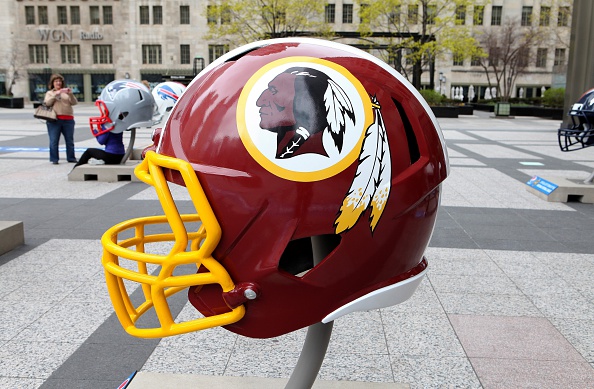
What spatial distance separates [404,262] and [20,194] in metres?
7.95

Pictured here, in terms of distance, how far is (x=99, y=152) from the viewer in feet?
32.8

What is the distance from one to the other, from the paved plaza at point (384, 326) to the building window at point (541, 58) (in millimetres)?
50939

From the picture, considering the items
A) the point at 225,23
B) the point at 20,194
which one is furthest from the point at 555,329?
the point at 225,23

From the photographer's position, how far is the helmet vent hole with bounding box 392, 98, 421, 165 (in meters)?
1.78

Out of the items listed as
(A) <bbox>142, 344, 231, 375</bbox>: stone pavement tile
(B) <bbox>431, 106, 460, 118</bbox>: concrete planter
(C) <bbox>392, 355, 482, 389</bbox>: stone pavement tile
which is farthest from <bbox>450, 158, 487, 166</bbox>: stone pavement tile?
(B) <bbox>431, 106, 460, 118</bbox>: concrete planter

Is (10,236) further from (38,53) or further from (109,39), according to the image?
(38,53)

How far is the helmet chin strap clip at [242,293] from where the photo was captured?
5.63 feet

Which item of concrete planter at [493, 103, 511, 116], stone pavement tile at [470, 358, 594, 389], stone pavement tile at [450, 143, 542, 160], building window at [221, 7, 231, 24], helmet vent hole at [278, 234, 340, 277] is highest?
building window at [221, 7, 231, 24]

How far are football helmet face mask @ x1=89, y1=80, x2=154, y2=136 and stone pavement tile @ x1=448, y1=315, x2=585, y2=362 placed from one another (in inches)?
271

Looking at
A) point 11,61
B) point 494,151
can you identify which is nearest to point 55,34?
point 11,61

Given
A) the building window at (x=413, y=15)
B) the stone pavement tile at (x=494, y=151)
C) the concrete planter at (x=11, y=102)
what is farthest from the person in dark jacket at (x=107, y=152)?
the concrete planter at (x=11, y=102)

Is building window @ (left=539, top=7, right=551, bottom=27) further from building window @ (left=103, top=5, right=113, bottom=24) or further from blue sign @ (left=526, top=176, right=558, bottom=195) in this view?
blue sign @ (left=526, top=176, right=558, bottom=195)

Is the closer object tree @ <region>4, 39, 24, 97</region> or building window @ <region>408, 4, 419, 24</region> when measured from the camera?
building window @ <region>408, 4, 419, 24</region>

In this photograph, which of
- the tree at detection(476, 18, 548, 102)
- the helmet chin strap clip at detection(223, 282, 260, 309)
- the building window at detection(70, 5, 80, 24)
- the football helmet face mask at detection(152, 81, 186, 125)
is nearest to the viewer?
the helmet chin strap clip at detection(223, 282, 260, 309)
